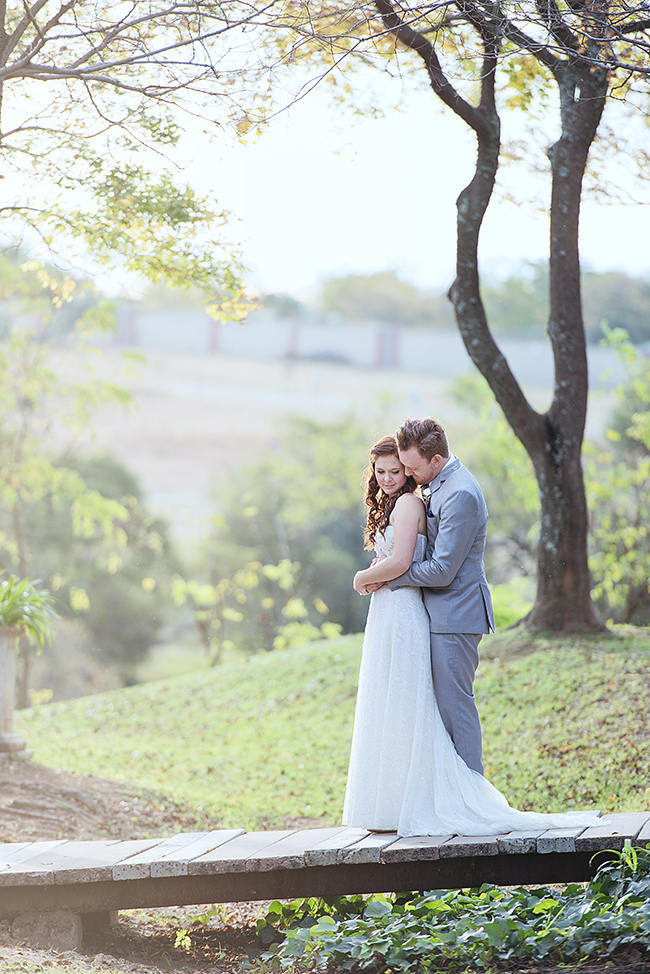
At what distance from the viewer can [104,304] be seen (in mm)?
15055

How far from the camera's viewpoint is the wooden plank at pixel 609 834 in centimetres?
389

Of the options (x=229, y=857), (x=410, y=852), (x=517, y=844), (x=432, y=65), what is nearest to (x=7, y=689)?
(x=229, y=857)

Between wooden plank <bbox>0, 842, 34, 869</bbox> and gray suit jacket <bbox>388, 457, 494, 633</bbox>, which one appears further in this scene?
wooden plank <bbox>0, 842, 34, 869</bbox>

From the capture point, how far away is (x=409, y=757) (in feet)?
13.8

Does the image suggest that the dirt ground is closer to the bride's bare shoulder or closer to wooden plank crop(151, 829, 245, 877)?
wooden plank crop(151, 829, 245, 877)

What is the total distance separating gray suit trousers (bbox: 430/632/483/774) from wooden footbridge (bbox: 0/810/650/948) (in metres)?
0.39

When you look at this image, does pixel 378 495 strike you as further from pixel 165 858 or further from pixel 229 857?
pixel 165 858

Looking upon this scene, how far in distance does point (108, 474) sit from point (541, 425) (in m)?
13.9

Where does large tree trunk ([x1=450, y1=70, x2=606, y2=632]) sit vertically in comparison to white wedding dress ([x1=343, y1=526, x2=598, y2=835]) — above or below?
above

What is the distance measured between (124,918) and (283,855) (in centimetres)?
123

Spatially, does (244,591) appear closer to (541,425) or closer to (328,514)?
(328,514)

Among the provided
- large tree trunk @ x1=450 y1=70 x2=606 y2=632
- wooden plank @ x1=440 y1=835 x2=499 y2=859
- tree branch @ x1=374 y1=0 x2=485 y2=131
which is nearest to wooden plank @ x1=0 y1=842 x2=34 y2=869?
wooden plank @ x1=440 y1=835 x2=499 y2=859

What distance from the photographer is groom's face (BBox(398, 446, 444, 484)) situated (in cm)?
427

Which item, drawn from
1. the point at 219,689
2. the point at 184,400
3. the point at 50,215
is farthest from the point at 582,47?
the point at 184,400
